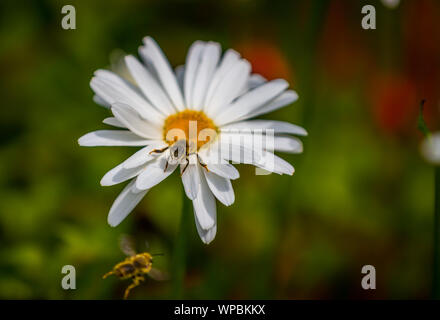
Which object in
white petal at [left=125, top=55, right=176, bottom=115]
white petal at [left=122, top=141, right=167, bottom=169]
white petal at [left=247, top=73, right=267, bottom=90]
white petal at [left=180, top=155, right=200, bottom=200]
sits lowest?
white petal at [left=180, top=155, right=200, bottom=200]

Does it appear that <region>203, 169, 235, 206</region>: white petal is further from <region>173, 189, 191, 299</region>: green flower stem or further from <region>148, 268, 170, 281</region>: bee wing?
<region>148, 268, 170, 281</region>: bee wing

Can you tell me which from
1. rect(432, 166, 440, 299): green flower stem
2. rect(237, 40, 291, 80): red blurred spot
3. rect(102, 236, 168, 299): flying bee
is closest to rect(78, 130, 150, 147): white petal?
rect(102, 236, 168, 299): flying bee

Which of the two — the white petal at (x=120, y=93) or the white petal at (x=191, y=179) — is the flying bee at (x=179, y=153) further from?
the white petal at (x=120, y=93)

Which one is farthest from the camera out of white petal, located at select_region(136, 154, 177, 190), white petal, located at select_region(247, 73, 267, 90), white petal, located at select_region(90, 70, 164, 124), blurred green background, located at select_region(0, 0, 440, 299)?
blurred green background, located at select_region(0, 0, 440, 299)

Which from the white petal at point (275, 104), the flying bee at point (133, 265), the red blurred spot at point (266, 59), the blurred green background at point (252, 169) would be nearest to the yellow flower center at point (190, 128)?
the white petal at point (275, 104)
